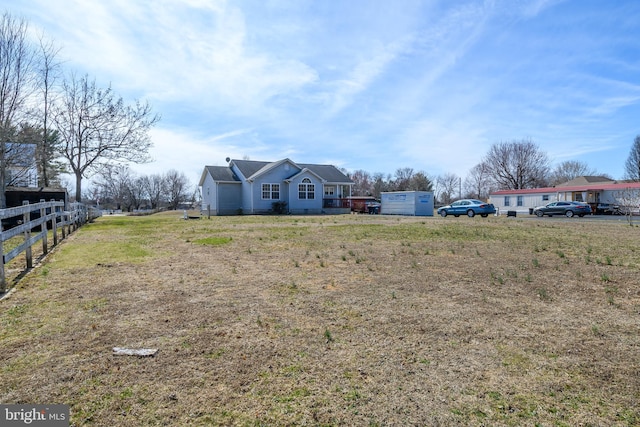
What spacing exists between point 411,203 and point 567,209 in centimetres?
1264

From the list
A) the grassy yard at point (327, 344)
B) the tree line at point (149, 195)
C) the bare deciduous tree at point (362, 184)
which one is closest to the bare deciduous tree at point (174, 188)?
the tree line at point (149, 195)

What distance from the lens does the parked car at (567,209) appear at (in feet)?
89.0

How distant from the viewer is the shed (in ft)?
93.1

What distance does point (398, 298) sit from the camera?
460 centimetres

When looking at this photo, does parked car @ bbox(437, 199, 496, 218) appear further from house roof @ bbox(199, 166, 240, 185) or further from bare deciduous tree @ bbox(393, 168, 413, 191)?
bare deciduous tree @ bbox(393, 168, 413, 191)

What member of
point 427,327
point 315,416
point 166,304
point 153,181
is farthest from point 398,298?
point 153,181

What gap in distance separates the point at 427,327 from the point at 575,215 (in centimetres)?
3164

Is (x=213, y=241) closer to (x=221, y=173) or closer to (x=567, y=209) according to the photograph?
(x=221, y=173)

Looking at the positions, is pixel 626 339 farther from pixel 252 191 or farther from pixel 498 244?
pixel 252 191

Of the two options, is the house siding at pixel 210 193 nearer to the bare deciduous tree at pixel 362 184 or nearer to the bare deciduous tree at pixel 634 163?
the bare deciduous tree at pixel 362 184
